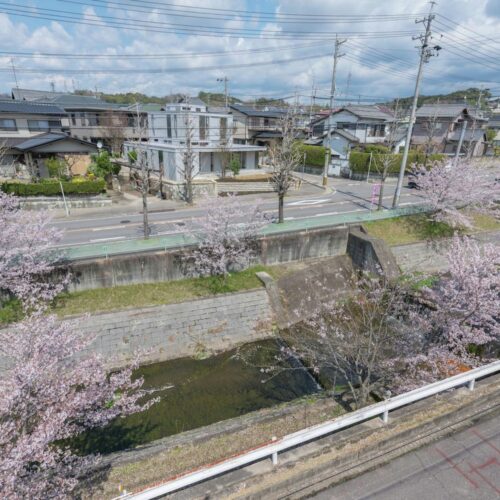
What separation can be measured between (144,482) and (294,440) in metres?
4.23

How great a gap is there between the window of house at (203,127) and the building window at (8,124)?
2029 cm

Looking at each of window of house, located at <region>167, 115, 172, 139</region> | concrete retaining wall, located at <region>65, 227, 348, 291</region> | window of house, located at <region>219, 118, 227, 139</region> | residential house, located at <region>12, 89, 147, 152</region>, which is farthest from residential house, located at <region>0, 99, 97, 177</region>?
concrete retaining wall, located at <region>65, 227, 348, 291</region>

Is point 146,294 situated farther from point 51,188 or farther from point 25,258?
point 51,188

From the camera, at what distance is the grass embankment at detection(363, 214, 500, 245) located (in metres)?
22.7

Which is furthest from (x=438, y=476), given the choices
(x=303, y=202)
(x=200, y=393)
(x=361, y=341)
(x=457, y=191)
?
(x=303, y=202)

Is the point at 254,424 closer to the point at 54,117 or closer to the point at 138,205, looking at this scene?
the point at 138,205

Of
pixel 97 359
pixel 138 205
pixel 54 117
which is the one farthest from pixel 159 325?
pixel 54 117

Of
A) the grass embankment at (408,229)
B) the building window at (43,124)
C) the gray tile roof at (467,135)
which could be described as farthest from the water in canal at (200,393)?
the gray tile roof at (467,135)

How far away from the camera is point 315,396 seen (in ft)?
38.2

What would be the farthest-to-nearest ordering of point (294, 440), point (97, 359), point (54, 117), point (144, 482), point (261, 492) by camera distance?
point (54, 117), point (97, 359), point (144, 482), point (294, 440), point (261, 492)

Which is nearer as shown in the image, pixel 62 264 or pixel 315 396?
pixel 315 396

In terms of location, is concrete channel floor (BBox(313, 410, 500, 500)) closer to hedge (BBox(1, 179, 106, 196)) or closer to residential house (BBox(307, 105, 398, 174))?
hedge (BBox(1, 179, 106, 196))

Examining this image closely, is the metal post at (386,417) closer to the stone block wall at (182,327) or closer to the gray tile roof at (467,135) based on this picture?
the stone block wall at (182,327)

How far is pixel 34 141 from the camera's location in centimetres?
3180
